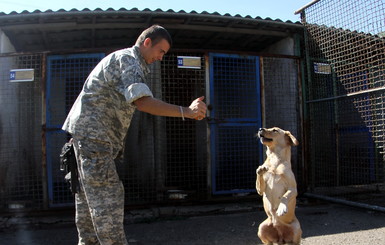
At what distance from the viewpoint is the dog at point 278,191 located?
3014mm

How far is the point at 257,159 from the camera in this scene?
5.96 meters

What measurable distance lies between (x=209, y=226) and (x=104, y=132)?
2832mm

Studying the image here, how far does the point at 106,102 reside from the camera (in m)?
2.52

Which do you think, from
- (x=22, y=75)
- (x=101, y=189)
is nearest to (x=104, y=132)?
(x=101, y=189)

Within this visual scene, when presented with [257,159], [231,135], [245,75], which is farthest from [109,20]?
[257,159]

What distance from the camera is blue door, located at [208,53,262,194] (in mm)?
5609

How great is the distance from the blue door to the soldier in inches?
119

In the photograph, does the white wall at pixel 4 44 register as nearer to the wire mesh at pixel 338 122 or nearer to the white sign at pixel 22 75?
the white sign at pixel 22 75

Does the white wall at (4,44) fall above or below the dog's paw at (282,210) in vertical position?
above

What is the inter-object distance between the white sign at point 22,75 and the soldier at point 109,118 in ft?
9.78

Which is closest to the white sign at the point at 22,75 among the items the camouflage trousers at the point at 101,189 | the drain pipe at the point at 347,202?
the camouflage trousers at the point at 101,189

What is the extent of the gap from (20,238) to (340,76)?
5.62 metres

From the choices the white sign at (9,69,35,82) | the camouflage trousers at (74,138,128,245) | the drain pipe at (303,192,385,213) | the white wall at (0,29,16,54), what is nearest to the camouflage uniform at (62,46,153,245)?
the camouflage trousers at (74,138,128,245)

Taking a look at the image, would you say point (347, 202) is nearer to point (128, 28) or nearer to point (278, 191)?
point (278, 191)
